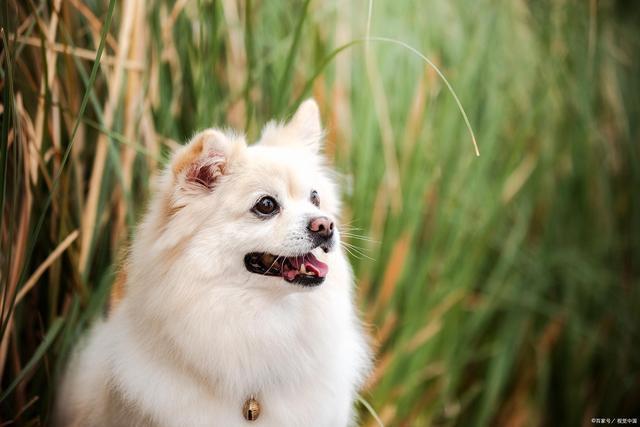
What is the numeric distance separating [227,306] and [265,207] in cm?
19

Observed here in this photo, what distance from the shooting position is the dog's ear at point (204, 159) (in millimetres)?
1145

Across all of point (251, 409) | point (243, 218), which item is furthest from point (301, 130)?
point (251, 409)

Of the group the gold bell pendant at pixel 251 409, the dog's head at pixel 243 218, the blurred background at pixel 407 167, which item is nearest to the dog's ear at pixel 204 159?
the dog's head at pixel 243 218

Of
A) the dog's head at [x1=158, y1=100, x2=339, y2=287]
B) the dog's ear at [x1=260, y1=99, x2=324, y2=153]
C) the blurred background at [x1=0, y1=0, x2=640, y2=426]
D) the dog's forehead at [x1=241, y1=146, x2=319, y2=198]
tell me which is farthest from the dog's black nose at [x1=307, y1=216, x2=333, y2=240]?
the blurred background at [x1=0, y1=0, x2=640, y2=426]

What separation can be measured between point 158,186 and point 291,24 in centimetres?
80

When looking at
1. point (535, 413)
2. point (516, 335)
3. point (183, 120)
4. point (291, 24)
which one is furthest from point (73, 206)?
point (535, 413)

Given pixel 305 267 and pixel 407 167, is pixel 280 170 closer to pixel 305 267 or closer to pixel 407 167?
pixel 305 267

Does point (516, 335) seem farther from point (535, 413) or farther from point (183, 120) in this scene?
point (183, 120)

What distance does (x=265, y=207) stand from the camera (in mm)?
1213

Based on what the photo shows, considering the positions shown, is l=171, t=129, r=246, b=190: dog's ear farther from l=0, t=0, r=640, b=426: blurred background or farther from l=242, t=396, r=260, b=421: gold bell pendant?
l=242, t=396, r=260, b=421: gold bell pendant

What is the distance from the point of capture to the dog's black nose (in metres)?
1.15

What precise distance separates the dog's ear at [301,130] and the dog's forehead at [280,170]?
48mm

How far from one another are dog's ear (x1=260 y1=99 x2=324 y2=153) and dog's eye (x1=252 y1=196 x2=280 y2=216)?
0.17m

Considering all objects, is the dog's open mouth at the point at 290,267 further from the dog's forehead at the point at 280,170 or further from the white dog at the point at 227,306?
the dog's forehead at the point at 280,170
